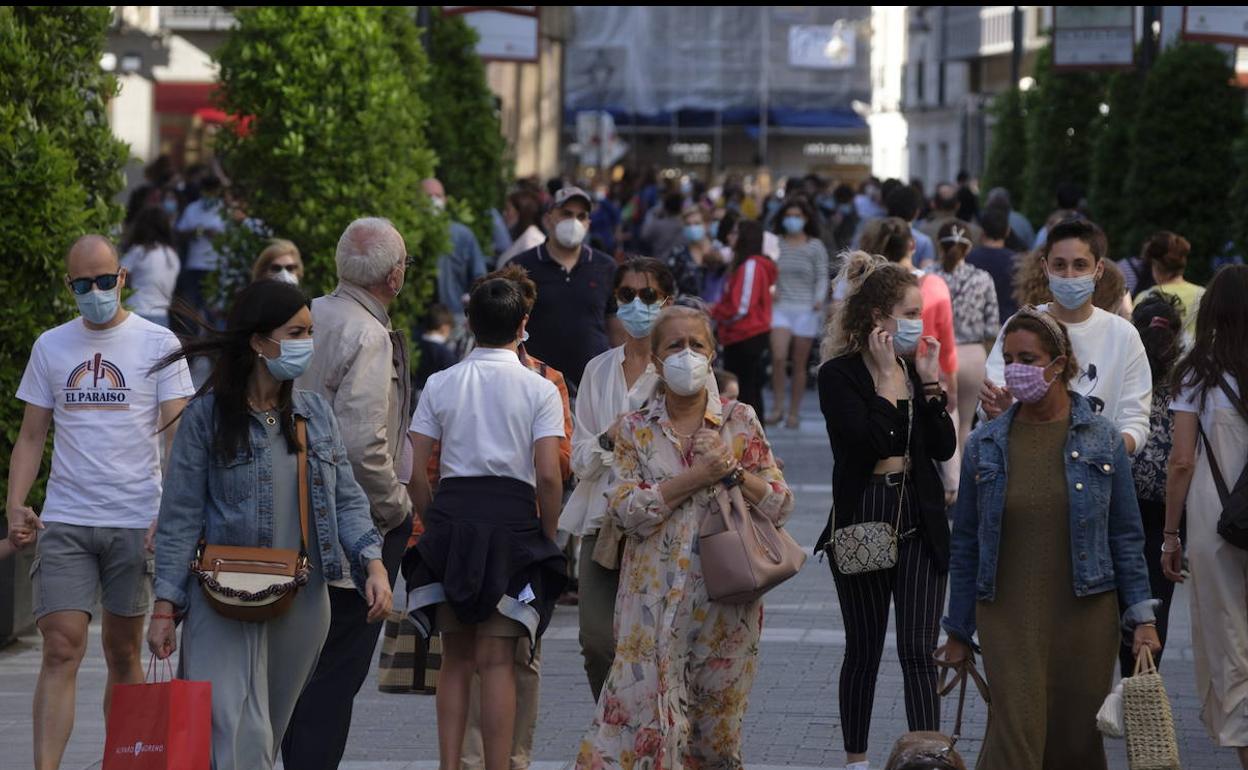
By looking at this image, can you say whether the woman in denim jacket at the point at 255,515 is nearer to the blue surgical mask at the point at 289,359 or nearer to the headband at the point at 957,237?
the blue surgical mask at the point at 289,359

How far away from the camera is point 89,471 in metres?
7.10

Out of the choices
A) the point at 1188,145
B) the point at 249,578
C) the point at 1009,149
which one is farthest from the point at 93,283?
the point at 1009,149

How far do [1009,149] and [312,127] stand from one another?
760 inches

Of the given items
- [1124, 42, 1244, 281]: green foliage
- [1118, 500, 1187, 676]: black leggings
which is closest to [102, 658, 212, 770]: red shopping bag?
[1118, 500, 1187, 676]: black leggings

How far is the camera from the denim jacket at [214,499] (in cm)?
599

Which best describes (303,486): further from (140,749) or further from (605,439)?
(605,439)

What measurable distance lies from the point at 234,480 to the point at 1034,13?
58.3 meters

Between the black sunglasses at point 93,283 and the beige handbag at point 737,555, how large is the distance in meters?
2.15

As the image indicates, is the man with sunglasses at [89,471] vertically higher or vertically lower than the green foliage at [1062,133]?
lower

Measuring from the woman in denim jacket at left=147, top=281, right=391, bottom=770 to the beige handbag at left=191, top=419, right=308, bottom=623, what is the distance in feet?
0.13

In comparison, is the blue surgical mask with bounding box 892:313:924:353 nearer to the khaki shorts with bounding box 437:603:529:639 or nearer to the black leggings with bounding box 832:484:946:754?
the black leggings with bounding box 832:484:946:754

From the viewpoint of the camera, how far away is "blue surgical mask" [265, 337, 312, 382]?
6.10 metres

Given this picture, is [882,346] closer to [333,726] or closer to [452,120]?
[333,726]

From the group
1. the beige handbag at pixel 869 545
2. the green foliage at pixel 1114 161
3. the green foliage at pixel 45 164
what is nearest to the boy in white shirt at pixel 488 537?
the beige handbag at pixel 869 545
